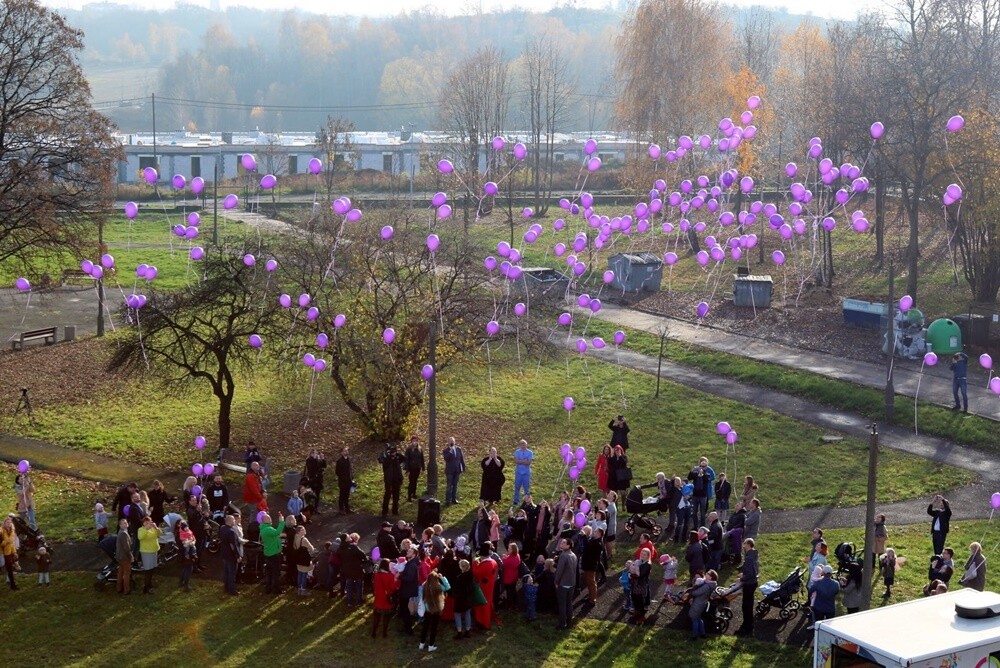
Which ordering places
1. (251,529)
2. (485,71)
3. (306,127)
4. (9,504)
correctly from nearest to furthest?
(251,529)
(9,504)
(485,71)
(306,127)

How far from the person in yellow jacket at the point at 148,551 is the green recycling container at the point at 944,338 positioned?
72.7 ft

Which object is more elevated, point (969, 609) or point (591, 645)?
point (969, 609)

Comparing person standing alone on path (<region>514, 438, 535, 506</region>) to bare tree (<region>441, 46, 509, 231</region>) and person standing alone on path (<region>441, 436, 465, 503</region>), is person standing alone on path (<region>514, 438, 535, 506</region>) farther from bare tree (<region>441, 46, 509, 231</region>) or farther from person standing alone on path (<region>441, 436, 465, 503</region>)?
bare tree (<region>441, 46, 509, 231</region>)

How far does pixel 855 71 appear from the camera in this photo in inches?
1652

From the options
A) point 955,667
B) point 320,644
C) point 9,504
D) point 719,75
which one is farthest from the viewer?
point 719,75

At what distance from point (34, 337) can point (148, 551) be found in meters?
19.6

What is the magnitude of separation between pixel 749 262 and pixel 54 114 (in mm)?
26437

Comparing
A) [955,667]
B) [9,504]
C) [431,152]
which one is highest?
[431,152]

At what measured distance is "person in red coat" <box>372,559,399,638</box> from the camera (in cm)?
1543

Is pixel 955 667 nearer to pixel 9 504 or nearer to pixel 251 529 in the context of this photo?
pixel 251 529

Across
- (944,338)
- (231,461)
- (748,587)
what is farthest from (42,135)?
(944,338)

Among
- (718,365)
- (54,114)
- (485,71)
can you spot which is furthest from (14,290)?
(485,71)

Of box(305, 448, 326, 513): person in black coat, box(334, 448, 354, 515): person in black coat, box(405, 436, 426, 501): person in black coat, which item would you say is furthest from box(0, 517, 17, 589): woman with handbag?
box(405, 436, 426, 501): person in black coat

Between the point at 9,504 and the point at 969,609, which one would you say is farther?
the point at 9,504
